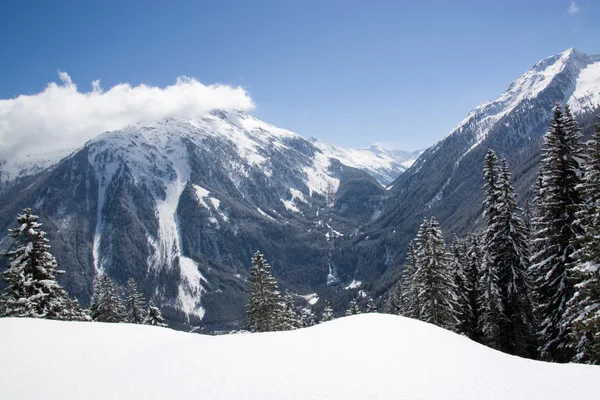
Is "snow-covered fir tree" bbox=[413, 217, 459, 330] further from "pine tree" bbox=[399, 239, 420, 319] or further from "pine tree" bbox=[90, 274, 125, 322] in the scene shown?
"pine tree" bbox=[90, 274, 125, 322]

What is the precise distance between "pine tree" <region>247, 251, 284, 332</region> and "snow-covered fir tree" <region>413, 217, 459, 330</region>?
14.9m

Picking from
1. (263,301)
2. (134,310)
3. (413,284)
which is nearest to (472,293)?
(413,284)

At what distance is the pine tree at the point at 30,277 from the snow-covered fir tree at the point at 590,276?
32.3 m

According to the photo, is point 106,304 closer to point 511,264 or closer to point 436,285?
point 436,285

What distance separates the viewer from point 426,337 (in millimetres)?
11203

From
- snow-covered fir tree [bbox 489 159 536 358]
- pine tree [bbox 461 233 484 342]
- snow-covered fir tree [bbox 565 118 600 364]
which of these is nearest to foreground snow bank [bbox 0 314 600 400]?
snow-covered fir tree [bbox 565 118 600 364]

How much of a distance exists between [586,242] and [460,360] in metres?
11.1

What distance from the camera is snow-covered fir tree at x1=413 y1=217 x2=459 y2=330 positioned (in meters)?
30.8

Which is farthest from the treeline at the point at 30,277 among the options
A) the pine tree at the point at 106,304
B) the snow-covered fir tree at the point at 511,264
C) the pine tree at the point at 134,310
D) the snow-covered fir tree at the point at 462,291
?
the snow-covered fir tree at the point at 462,291

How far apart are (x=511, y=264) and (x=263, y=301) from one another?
23.4 m

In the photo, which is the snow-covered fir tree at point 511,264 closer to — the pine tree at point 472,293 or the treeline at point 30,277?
the pine tree at point 472,293

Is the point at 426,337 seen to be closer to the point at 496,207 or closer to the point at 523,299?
the point at 496,207

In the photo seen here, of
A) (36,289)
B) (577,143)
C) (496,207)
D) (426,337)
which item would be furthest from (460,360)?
(36,289)

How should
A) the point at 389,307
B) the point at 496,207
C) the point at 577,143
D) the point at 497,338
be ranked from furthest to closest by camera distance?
the point at 389,307 < the point at 497,338 < the point at 496,207 < the point at 577,143
